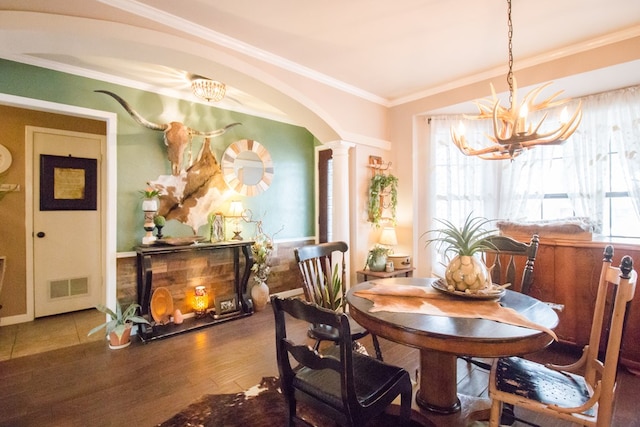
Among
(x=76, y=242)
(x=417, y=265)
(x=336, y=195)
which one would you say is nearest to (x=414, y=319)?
(x=336, y=195)

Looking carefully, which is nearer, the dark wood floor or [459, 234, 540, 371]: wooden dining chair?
the dark wood floor

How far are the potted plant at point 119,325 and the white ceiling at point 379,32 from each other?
→ 92.0 inches

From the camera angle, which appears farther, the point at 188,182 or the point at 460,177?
the point at 460,177

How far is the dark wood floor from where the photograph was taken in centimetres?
208

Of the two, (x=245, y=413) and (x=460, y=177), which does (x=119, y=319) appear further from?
(x=460, y=177)

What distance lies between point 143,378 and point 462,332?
2493 millimetres

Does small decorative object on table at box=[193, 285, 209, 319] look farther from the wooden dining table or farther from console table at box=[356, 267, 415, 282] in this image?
the wooden dining table

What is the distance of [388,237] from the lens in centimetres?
383

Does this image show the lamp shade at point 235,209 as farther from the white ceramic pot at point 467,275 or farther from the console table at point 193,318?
the white ceramic pot at point 467,275

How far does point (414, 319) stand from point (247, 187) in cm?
331

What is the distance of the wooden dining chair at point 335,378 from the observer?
122 centimetres

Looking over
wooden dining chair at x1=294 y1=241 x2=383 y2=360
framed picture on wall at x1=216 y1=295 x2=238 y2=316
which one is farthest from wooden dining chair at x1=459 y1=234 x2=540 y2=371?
framed picture on wall at x1=216 y1=295 x2=238 y2=316

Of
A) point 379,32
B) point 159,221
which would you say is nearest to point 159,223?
point 159,221

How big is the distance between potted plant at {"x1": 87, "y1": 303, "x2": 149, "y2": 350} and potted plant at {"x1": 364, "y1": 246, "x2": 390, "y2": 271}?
2508 millimetres
